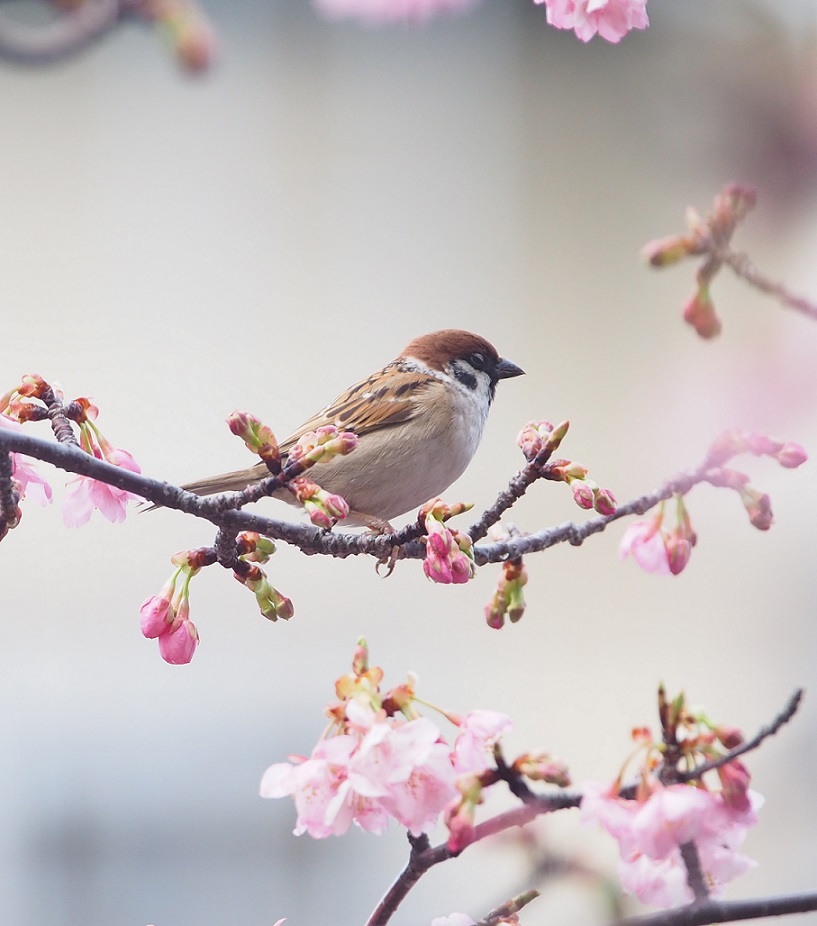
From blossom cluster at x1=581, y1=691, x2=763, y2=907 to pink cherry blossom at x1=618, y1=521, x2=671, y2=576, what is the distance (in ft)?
0.52

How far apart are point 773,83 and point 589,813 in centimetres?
78

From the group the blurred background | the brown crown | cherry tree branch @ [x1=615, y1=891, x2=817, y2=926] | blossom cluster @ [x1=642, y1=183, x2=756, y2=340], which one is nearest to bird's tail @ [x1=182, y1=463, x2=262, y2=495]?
the brown crown

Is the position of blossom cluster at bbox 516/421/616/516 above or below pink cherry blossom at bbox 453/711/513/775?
above

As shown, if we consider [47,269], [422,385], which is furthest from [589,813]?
[47,269]

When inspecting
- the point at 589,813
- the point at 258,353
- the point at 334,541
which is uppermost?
the point at 258,353

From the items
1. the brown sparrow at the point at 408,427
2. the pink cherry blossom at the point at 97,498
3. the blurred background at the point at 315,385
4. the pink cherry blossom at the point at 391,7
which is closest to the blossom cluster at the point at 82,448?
the pink cherry blossom at the point at 97,498

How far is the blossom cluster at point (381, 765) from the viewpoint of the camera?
0.51 m

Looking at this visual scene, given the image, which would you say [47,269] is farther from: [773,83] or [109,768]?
[773,83]

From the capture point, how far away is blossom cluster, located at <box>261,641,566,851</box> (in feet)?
1.69

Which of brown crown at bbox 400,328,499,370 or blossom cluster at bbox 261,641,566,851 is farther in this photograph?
brown crown at bbox 400,328,499,370

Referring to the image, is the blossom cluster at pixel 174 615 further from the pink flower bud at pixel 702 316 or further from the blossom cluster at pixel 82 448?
the pink flower bud at pixel 702 316

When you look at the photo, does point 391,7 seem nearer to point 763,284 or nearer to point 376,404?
point 376,404

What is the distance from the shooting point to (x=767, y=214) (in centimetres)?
105

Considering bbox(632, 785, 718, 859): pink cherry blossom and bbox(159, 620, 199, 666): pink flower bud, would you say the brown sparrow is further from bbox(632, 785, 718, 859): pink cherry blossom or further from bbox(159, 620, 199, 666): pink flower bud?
bbox(632, 785, 718, 859): pink cherry blossom
